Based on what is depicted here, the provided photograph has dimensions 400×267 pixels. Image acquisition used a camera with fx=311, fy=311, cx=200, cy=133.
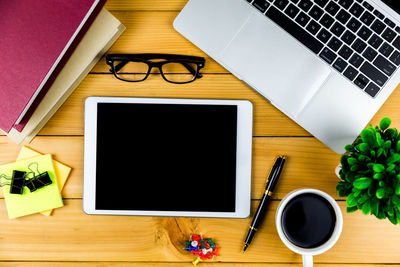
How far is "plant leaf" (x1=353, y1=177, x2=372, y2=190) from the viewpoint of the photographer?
20.9 inches

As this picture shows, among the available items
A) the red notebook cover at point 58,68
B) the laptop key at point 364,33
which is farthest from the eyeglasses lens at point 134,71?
the laptop key at point 364,33

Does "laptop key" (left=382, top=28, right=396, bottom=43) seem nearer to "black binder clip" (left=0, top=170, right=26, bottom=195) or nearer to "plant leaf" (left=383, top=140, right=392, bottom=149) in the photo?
"plant leaf" (left=383, top=140, right=392, bottom=149)

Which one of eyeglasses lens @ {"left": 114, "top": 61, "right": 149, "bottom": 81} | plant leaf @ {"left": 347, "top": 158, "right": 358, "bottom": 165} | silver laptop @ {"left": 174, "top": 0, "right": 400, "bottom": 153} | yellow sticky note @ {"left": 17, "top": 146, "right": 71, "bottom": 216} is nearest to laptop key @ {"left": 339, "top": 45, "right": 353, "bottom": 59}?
silver laptop @ {"left": 174, "top": 0, "right": 400, "bottom": 153}

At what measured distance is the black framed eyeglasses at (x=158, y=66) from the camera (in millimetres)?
664

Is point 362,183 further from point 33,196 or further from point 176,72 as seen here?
point 33,196

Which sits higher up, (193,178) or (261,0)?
(261,0)

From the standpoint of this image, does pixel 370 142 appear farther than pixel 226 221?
No

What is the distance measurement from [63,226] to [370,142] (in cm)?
65

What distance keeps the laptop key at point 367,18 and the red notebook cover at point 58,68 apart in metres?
0.52

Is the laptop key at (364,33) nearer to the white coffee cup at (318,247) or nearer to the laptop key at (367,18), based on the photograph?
the laptop key at (367,18)

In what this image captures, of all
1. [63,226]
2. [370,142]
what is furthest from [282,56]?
[63,226]

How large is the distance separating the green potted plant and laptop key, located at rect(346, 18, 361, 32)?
0.20 m

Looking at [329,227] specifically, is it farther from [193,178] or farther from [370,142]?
[193,178]

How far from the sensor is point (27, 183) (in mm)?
683
